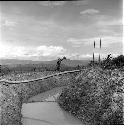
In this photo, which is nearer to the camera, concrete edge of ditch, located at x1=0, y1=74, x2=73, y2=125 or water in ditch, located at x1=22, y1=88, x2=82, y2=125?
concrete edge of ditch, located at x1=0, y1=74, x2=73, y2=125

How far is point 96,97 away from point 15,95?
293 inches

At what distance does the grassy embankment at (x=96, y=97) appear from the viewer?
14.4m

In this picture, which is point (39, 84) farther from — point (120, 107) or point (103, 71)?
point (120, 107)

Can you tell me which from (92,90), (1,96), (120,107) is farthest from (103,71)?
(1,96)

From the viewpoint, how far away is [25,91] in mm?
27188

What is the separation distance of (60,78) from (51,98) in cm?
1003

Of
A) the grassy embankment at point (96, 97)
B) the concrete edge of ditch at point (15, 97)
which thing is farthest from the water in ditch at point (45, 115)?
the concrete edge of ditch at point (15, 97)

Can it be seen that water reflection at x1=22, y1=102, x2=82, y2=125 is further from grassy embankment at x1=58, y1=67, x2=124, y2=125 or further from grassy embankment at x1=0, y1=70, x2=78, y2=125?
grassy embankment at x1=0, y1=70, x2=78, y2=125

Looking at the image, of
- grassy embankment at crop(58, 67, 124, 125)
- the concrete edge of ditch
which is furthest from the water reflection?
the concrete edge of ditch

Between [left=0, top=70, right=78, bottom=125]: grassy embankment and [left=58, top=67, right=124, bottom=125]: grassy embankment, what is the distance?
245cm

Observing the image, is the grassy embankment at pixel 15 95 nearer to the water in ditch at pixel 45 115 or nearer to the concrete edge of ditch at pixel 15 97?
the concrete edge of ditch at pixel 15 97

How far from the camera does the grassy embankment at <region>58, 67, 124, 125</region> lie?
1437 centimetres

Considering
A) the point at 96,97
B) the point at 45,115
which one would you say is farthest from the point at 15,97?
the point at 96,97

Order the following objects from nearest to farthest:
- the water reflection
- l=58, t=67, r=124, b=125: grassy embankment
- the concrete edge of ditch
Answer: l=58, t=67, r=124, b=125: grassy embankment
the concrete edge of ditch
the water reflection
